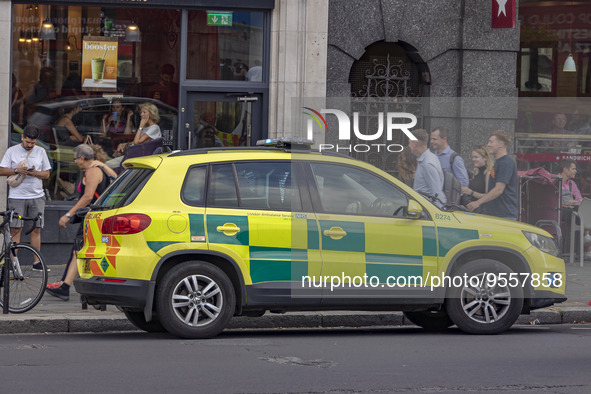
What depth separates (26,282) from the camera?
10.6 meters

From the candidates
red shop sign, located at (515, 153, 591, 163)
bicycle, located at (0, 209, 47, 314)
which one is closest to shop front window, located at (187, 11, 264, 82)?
red shop sign, located at (515, 153, 591, 163)

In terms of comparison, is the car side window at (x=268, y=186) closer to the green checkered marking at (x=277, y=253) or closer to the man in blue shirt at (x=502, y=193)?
the green checkered marking at (x=277, y=253)

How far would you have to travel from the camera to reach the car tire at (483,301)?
9.49 metres

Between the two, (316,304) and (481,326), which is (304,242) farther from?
(481,326)

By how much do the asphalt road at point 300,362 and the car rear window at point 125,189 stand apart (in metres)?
1.21

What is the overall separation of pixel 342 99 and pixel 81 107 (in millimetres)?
3909

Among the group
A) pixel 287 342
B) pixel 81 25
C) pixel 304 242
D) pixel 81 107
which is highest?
pixel 81 25

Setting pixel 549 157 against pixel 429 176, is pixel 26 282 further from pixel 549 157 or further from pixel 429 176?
pixel 549 157

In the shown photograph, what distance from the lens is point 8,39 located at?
1458cm

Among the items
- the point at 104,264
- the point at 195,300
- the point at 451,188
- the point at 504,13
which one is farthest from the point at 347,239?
the point at 504,13

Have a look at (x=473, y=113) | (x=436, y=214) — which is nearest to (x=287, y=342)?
(x=436, y=214)

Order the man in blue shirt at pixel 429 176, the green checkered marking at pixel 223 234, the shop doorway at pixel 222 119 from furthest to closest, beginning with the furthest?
1. the shop doorway at pixel 222 119
2. the man in blue shirt at pixel 429 176
3. the green checkered marking at pixel 223 234

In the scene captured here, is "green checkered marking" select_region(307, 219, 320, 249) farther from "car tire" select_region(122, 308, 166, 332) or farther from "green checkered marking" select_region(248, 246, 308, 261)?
"car tire" select_region(122, 308, 166, 332)

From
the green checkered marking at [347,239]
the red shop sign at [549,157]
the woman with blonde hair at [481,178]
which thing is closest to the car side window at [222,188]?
the green checkered marking at [347,239]
